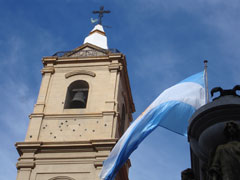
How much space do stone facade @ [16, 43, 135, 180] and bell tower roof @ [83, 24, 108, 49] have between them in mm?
1353

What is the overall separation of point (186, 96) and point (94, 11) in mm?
21578

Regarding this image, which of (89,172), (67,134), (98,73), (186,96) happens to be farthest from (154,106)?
(98,73)

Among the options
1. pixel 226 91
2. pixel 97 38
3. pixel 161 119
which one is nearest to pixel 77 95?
pixel 97 38

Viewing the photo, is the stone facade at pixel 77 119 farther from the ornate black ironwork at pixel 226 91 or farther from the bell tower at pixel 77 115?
the ornate black ironwork at pixel 226 91

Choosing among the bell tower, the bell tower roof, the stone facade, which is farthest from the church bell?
the bell tower roof

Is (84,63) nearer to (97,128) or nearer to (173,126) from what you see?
(97,128)

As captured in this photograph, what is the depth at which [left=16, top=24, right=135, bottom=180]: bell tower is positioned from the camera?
2066cm

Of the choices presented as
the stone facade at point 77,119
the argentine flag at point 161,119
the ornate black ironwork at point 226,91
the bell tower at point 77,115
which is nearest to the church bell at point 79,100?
the bell tower at point 77,115

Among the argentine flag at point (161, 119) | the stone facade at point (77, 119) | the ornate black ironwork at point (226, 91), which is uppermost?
the stone facade at point (77, 119)

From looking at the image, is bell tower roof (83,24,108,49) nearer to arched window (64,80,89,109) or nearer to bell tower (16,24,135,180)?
bell tower (16,24,135,180)

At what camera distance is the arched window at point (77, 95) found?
23.8 metres

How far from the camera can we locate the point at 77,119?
2269 centimetres

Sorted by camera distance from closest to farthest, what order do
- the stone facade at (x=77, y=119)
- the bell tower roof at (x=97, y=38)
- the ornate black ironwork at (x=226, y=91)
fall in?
1. the ornate black ironwork at (x=226, y=91)
2. the stone facade at (x=77, y=119)
3. the bell tower roof at (x=97, y=38)

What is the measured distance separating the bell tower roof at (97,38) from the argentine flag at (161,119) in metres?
16.3
